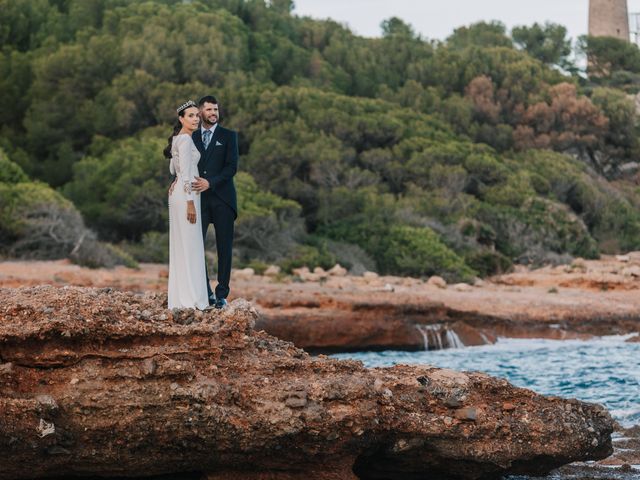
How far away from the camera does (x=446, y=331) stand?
19156 millimetres

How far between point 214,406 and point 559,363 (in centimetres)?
1045

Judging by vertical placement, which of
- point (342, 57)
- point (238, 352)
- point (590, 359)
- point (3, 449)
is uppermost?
point (342, 57)

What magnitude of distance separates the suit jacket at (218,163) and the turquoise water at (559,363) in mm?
5439

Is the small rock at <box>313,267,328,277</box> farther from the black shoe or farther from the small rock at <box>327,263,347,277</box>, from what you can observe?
the black shoe

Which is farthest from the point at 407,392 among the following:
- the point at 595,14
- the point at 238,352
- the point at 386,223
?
the point at 595,14

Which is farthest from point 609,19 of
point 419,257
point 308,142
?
point 419,257

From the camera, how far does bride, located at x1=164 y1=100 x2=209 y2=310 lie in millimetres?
8930

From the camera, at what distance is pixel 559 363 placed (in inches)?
682

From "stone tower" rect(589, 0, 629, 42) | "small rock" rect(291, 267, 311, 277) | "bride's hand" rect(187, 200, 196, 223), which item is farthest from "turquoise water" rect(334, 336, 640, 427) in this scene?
"stone tower" rect(589, 0, 629, 42)

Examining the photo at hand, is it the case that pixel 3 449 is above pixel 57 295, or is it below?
below

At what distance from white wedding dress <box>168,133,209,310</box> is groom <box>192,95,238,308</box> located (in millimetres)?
96

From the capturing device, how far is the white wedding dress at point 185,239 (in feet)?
29.3

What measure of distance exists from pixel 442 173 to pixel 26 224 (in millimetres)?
13234

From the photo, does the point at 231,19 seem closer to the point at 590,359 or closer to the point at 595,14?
the point at 590,359
